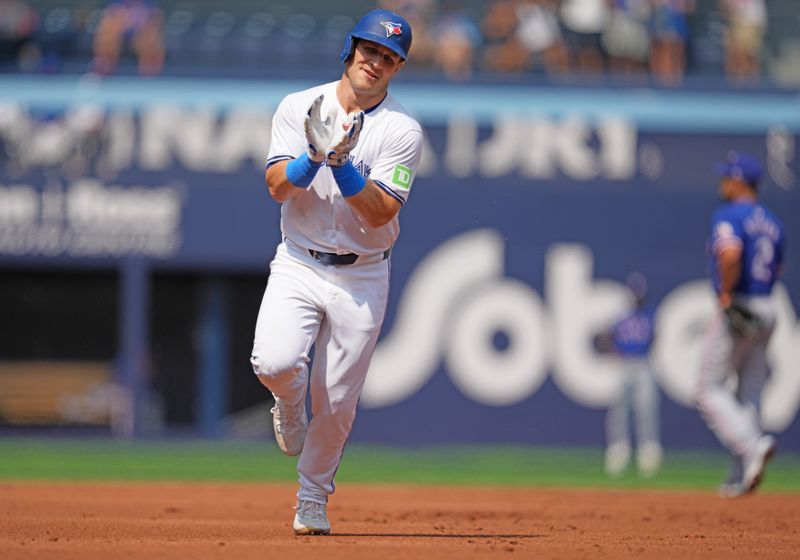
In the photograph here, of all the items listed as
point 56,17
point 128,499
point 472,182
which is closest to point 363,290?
point 128,499

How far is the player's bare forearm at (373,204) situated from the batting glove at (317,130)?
0.30 meters

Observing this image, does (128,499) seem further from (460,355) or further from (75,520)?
(460,355)

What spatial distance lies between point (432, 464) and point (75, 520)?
338 inches

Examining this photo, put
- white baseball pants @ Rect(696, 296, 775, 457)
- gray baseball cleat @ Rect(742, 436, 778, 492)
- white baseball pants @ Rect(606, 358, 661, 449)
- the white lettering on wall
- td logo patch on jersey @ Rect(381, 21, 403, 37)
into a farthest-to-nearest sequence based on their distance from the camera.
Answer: the white lettering on wall < white baseball pants @ Rect(606, 358, 661, 449) < white baseball pants @ Rect(696, 296, 775, 457) < gray baseball cleat @ Rect(742, 436, 778, 492) < td logo patch on jersey @ Rect(381, 21, 403, 37)

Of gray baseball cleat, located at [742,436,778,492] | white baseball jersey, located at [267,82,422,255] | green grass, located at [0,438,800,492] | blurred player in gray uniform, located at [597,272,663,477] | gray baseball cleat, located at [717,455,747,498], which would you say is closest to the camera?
white baseball jersey, located at [267,82,422,255]

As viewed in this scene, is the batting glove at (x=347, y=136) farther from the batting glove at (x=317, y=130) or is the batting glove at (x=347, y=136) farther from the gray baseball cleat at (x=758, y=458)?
the gray baseball cleat at (x=758, y=458)

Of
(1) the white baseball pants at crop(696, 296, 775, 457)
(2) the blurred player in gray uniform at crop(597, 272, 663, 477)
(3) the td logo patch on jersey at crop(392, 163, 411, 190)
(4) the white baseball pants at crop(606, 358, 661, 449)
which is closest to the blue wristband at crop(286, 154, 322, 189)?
(3) the td logo patch on jersey at crop(392, 163, 411, 190)

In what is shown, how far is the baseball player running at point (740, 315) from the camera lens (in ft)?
32.2

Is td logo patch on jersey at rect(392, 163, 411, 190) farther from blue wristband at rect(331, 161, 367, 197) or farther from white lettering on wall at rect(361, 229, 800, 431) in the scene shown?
white lettering on wall at rect(361, 229, 800, 431)

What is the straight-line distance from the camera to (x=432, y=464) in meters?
15.6

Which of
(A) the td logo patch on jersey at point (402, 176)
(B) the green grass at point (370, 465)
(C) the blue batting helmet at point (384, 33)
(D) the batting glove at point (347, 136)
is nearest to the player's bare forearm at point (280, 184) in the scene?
(D) the batting glove at point (347, 136)

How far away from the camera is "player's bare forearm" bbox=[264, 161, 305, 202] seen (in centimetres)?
620

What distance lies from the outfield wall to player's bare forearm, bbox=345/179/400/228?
38.2 feet

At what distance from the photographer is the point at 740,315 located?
9977 mm
